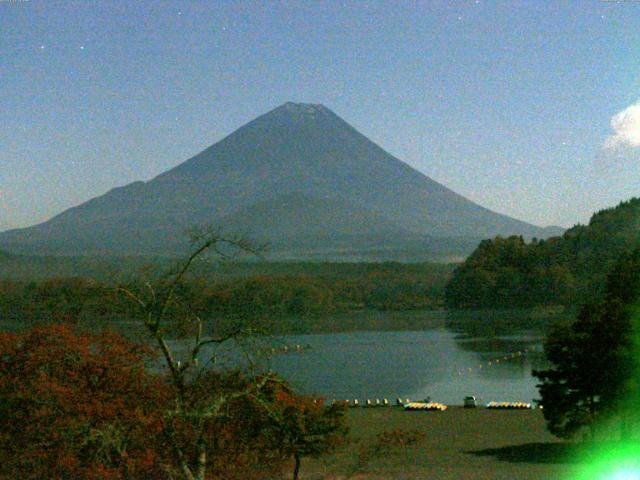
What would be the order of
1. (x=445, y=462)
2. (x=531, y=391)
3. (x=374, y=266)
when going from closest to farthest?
1. (x=445, y=462)
2. (x=531, y=391)
3. (x=374, y=266)

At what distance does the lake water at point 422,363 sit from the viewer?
35.3 meters

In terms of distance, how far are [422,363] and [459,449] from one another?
27376mm

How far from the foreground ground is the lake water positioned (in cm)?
256

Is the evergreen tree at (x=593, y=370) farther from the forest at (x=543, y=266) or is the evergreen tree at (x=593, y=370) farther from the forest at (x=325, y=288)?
the forest at (x=543, y=266)

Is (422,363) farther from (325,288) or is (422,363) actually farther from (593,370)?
(325,288)

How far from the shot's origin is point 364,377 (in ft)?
134

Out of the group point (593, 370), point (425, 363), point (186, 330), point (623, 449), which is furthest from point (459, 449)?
point (425, 363)

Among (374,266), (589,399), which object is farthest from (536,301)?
(589,399)

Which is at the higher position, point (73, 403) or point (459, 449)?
point (73, 403)

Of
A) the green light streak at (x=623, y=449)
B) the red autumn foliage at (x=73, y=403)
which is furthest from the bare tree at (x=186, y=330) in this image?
the green light streak at (x=623, y=449)

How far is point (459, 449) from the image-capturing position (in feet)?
65.5

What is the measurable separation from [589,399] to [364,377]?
21.9 meters

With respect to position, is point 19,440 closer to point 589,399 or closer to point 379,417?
point 589,399

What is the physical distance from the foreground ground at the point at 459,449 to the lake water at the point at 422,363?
256cm
